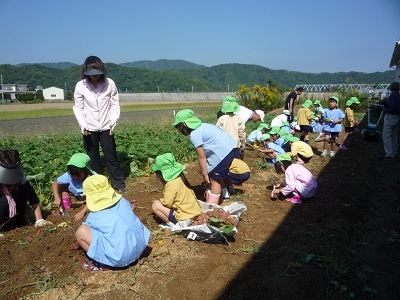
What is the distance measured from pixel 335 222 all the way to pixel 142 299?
Answer: 8.52ft

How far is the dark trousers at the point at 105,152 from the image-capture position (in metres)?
5.09

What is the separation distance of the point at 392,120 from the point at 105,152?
6328mm

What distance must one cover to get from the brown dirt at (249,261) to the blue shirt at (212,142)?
0.85 m

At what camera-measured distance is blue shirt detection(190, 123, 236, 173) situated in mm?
4086

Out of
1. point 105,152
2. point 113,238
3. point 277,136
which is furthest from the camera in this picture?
point 277,136

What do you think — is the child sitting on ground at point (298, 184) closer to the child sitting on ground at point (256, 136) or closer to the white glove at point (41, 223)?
the white glove at point (41, 223)

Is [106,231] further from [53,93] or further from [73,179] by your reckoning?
[53,93]

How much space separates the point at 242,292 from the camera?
2.76m

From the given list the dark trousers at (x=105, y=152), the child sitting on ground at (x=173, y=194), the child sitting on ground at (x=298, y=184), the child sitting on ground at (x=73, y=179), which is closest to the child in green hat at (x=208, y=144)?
the child sitting on ground at (x=173, y=194)

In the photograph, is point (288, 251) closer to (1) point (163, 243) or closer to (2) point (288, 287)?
(2) point (288, 287)

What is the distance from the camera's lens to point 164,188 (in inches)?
145

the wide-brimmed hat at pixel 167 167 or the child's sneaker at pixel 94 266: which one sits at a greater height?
the wide-brimmed hat at pixel 167 167

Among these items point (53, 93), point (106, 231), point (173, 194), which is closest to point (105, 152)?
point (173, 194)

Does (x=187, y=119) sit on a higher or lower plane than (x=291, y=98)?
higher
